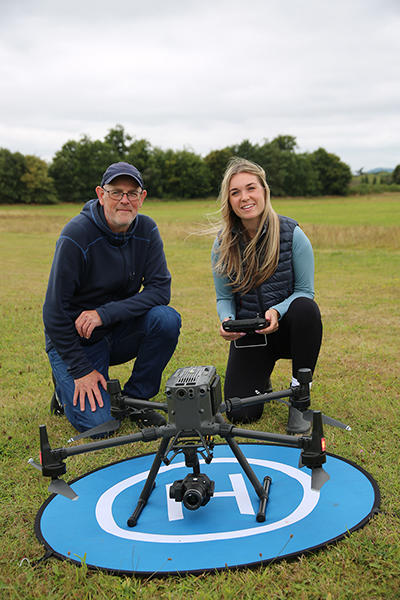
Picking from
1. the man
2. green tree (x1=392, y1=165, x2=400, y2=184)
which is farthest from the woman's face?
green tree (x1=392, y1=165, x2=400, y2=184)

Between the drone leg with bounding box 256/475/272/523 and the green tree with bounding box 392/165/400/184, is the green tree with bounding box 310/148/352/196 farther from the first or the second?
the drone leg with bounding box 256/475/272/523

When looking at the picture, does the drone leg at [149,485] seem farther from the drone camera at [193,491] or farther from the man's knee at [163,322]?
the man's knee at [163,322]

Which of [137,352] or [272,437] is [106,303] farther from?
[272,437]

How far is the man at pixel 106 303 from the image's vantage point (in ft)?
13.5

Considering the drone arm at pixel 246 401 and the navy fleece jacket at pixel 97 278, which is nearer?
the drone arm at pixel 246 401

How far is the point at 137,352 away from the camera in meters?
4.73

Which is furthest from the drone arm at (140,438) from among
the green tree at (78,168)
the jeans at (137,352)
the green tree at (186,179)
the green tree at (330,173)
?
the green tree at (330,173)

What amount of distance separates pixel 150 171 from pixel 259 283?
3404 inches

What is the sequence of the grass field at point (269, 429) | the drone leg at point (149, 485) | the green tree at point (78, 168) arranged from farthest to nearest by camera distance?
the green tree at point (78, 168), the drone leg at point (149, 485), the grass field at point (269, 429)

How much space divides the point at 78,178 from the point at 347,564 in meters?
90.3

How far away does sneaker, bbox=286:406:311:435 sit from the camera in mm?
4160

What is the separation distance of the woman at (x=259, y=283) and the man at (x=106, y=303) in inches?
22.7

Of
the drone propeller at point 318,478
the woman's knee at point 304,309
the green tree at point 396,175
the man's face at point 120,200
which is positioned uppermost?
the green tree at point 396,175

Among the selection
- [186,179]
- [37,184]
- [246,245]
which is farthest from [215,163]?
[246,245]
